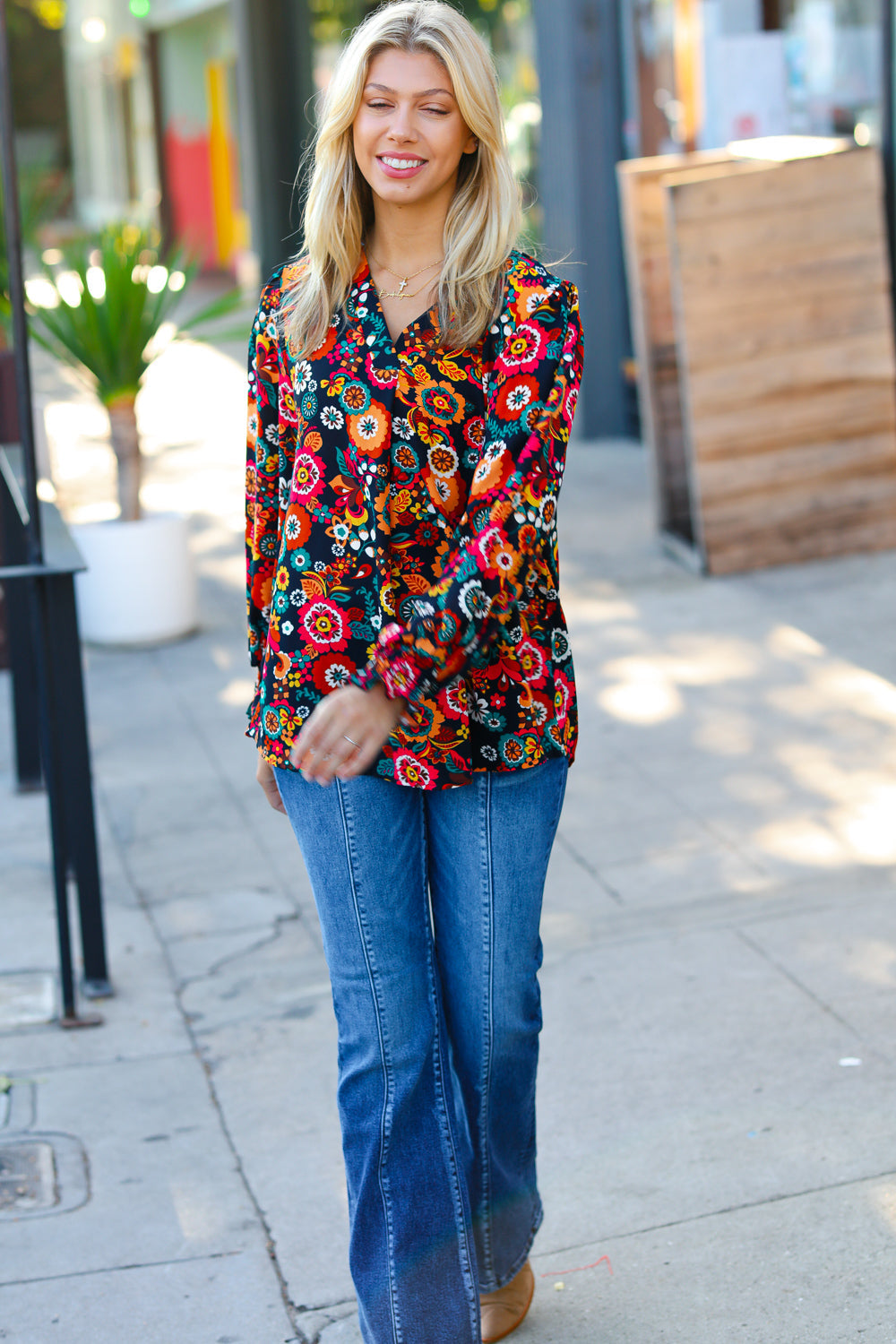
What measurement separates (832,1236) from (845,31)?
6313 millimetres

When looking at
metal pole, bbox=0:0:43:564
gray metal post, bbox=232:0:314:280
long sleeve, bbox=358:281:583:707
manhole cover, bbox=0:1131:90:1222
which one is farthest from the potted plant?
gray metal post, bbox=232:0:314:280

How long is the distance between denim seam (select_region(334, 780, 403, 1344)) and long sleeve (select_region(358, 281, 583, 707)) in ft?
0.78

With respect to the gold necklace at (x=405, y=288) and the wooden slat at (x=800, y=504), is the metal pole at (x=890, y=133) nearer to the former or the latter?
the wooden slat at (x=800, y=504)

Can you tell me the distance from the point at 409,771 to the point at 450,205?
0.77 m

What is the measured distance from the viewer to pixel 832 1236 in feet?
8.68

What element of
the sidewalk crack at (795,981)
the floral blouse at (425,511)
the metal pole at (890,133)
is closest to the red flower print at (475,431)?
the floral blouse at (425,511)

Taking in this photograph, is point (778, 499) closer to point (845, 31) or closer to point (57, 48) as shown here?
point (845, 31)

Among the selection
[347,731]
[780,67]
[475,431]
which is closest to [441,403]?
[475,431]

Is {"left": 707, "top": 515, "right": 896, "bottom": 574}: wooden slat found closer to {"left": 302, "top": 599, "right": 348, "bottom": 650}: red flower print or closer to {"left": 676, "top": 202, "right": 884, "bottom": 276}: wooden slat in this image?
{"left": 676, "top": 202, "right": 884, "bottom": 276}: wooden slat

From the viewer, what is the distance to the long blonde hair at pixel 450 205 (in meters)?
2.06

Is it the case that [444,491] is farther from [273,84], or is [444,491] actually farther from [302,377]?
[273,84]

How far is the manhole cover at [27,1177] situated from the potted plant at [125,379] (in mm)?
3263

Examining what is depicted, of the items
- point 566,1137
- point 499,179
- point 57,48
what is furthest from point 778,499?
point 57,48

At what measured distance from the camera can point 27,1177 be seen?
9.77 feet
